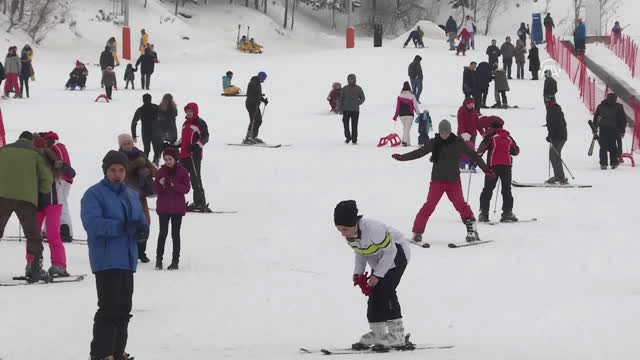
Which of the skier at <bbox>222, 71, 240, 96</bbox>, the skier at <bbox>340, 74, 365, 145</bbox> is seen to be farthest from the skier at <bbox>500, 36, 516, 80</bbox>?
the skier at <bbox>340, 74, 365, 145</bbox>

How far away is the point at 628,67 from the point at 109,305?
41.5 metres

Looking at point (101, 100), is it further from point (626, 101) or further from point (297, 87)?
point (626, 101)

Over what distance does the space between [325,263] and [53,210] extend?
296 centimetres

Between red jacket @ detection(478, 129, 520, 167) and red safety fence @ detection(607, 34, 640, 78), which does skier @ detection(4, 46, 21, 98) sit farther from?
red safety fence @ detection(607, 34, 640, 78)

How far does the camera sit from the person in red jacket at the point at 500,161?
1581cm

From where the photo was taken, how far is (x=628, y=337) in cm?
951

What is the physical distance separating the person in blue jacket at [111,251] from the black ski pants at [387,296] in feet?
5.76

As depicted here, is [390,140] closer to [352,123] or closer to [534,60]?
[352,123]

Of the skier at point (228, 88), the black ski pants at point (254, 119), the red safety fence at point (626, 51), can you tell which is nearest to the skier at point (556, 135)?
the black ski pants at point (254, 119)

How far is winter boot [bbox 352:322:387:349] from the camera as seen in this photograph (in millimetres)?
8781

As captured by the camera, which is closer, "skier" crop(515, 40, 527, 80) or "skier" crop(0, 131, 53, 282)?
"skier" crop(0, 131, 53, 282)

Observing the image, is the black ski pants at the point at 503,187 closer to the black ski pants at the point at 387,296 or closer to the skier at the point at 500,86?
the black ski pants at the point at 387,296

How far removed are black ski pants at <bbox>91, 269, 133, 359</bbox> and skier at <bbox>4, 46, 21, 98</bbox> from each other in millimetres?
25713

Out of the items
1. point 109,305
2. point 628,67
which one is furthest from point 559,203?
point 628,67
